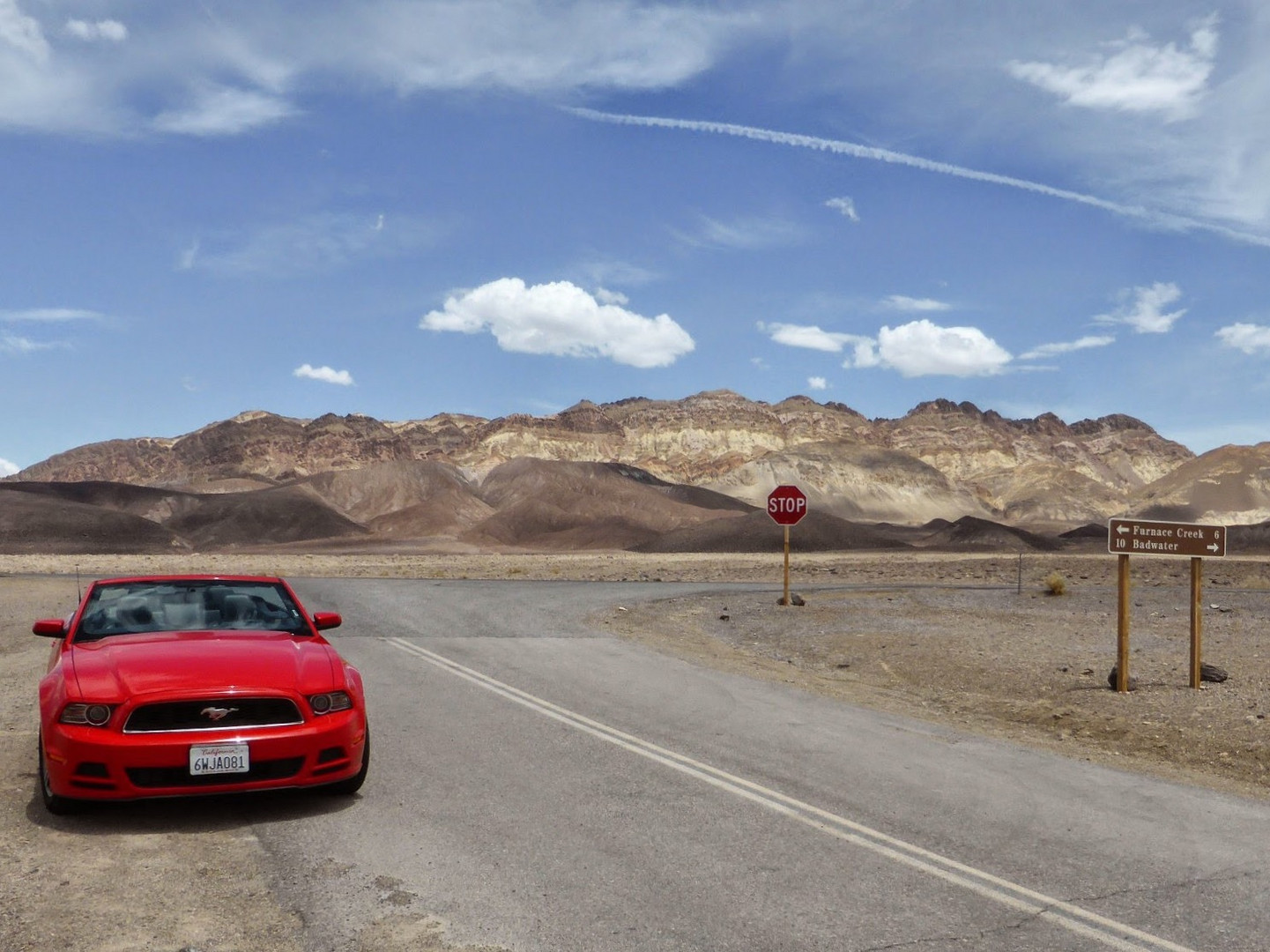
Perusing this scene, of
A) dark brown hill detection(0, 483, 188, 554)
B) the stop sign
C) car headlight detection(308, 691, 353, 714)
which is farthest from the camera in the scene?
dark brown hill detection(0, 483, 188, 554)

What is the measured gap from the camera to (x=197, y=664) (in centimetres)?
682

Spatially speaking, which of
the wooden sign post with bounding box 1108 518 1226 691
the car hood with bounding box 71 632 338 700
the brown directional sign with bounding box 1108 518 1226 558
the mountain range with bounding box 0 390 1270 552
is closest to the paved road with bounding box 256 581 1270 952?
the car hood with bounding box 71 632 338 700

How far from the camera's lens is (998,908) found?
17.3 ft

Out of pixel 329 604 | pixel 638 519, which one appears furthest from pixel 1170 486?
pixel 329 604

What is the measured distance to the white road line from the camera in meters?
4.98

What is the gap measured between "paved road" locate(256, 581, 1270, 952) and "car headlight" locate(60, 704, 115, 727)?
1125 millimetres

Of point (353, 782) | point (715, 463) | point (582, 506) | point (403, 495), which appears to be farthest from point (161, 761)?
point (715, 463)

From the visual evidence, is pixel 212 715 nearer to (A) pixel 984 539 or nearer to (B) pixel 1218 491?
(A) pixel 984 539

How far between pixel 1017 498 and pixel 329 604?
18393 cm

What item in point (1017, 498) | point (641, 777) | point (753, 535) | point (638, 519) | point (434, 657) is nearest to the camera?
point (641, 777)

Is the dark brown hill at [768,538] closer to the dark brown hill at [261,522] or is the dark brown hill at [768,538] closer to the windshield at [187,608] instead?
the dark brown hill at [261,522]

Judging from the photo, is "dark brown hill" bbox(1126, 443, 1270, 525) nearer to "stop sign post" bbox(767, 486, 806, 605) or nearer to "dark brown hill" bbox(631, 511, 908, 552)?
"dark brown hill" bbox(631, 511, 908, 552)

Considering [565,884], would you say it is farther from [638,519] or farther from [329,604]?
[638,519]

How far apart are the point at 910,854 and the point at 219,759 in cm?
404
